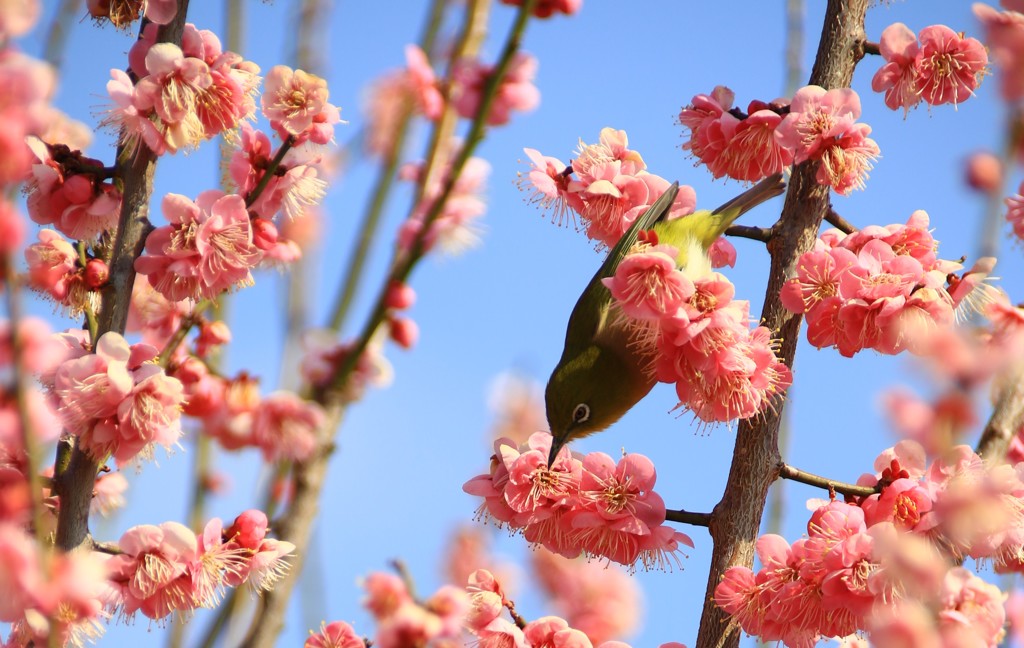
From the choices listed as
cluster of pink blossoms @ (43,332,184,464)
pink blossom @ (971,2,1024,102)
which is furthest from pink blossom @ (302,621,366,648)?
pink blossom @ (971,2,1024,102)

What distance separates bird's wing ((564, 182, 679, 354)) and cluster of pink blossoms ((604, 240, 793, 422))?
65cm

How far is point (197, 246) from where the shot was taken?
293cm

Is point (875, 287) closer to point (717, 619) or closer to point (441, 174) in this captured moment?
point (717, 619)

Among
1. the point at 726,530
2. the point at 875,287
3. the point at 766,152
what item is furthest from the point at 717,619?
the point at 766,152

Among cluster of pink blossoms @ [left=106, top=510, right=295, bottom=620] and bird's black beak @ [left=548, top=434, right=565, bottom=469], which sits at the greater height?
bird's black beak @ [left=548, top=434, right=565, bottom=469]

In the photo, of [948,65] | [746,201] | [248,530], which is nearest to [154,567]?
[248,530]

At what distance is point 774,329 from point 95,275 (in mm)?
2032

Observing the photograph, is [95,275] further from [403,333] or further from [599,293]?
[599,293]

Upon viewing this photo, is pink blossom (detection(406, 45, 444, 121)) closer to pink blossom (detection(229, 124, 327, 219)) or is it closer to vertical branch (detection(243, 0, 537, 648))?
vertical branch (detection(243, 0, 537, 648))

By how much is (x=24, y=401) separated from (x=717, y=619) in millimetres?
2311

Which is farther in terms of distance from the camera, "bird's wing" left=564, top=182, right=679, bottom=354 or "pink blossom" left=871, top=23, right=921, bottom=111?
"bird's wing" left=564, top=182, right=679, bottom=354

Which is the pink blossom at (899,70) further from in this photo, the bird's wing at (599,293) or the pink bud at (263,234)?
the pink bud at (263,234)

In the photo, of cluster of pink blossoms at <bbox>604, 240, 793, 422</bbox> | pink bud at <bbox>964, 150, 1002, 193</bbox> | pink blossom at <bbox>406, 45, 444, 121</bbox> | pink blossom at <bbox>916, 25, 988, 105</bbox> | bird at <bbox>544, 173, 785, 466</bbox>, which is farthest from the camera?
bird at <bbox>544, 173, 785, 466</bbox>

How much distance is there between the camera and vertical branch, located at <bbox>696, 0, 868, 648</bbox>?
3082 mm
